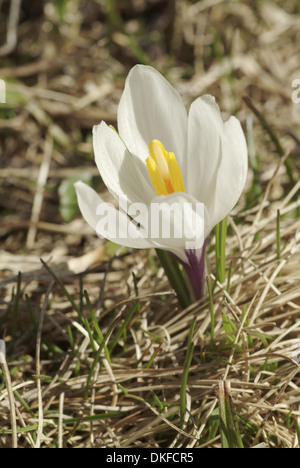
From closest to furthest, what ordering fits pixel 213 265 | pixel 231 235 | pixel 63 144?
pixel 213 265 < pixel 231 235 < pixel 63 144

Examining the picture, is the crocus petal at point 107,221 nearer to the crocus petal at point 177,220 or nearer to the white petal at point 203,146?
the crocus petal at point 177,220

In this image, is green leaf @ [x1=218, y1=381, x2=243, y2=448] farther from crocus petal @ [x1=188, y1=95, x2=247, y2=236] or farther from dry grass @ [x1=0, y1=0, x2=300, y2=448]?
crocus petal @ [x1=188, y1=95, x2=247, y2=236]

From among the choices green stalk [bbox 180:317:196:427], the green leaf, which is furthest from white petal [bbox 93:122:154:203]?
the green leaf

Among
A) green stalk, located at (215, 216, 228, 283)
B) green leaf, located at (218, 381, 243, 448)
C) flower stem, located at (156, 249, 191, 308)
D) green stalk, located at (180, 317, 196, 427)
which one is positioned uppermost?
green stalk, located at (215, 216, 228, 283)

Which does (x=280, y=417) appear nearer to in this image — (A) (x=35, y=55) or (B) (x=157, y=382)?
(B) (x=157, y=382)

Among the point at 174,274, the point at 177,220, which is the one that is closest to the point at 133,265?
the point at 174,274

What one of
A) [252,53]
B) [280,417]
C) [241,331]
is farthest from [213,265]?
[252,53]

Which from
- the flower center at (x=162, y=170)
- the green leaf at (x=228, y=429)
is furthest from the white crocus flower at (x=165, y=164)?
the green leaf at (x=228, y=429)
